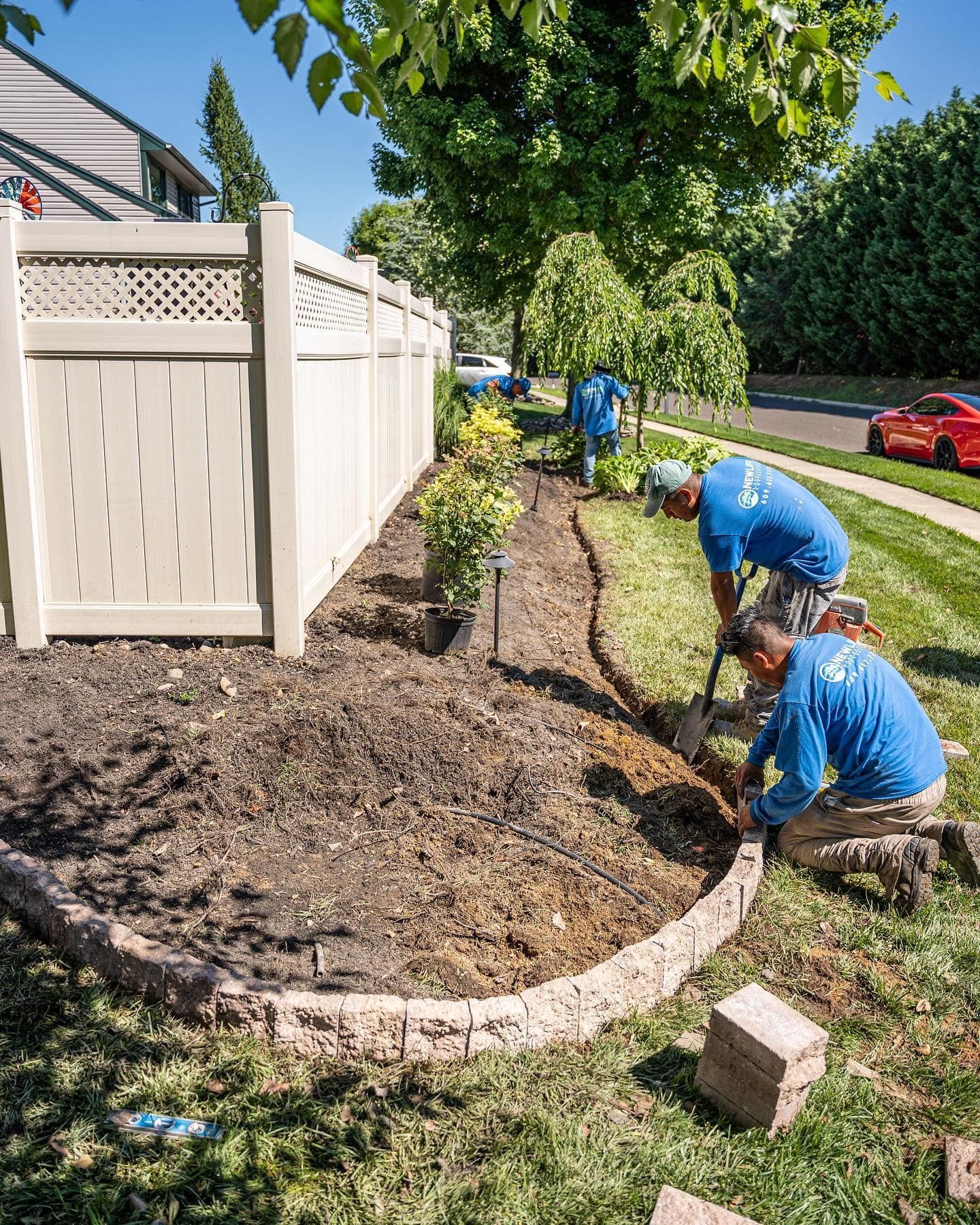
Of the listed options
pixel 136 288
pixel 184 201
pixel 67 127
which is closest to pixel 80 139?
pixel 67 127

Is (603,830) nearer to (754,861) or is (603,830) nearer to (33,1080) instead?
(754,861)

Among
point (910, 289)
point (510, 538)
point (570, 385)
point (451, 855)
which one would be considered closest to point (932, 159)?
point (910, 289)

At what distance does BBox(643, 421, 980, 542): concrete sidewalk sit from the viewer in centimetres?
1226

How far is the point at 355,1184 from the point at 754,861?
2.02 m

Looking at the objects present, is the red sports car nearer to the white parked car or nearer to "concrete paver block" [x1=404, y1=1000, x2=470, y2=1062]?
the white parked car

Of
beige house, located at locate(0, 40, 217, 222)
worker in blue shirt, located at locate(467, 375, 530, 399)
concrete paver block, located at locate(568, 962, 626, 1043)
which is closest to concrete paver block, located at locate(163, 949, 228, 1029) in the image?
concrete paver block, located at locate(568, 962, 626, 1043)

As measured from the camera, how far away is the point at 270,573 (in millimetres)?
5473

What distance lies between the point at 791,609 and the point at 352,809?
2.54 metres

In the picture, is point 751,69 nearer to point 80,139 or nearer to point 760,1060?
point 760,1060

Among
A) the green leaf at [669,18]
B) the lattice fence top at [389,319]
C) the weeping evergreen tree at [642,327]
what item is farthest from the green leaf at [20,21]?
the weeping evergreen tree at [642,327]

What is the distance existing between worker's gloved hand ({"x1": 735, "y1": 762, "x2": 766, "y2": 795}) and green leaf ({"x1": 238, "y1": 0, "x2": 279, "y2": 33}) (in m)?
3.45

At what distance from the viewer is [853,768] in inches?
150

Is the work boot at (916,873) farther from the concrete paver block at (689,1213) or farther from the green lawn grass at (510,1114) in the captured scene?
the concrete paver block at (689,1213)

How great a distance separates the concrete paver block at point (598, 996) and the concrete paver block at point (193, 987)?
1094 millimetres
